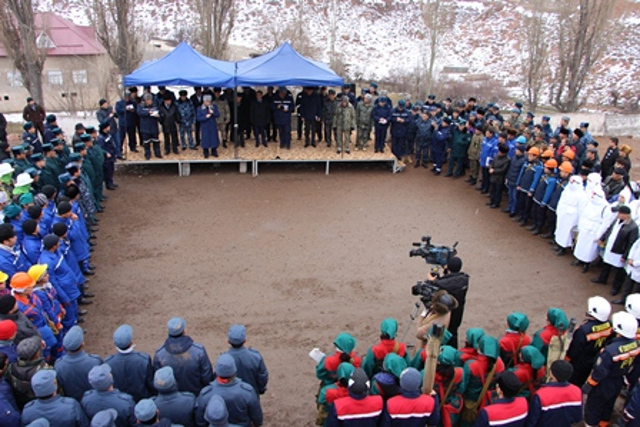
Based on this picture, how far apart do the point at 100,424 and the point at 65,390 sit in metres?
1.30

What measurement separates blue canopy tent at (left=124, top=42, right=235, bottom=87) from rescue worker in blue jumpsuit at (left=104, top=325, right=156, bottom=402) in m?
8.18

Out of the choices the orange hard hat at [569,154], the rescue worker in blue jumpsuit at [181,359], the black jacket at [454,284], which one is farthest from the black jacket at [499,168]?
the rescue worker in blue jumpsuit at [181,359]

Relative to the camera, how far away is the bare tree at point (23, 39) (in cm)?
1388

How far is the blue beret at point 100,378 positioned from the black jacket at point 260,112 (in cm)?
968

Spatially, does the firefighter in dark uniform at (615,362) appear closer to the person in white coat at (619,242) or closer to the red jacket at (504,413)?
the red jacket at (504,413)

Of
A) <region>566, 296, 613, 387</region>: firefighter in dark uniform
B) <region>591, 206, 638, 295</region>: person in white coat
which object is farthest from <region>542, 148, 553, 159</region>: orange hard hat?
<region>566, 296, 613, 387</region>: firefighter in dark uniform

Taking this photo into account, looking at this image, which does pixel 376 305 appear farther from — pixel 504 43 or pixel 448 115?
pixel 504 43

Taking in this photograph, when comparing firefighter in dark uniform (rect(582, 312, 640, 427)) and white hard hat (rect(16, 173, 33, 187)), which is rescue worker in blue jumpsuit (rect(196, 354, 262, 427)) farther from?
white hard hat (rect(16, 173, 33, 187))

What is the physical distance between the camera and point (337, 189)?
1202 centimetres

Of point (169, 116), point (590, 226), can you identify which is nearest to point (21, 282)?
point (169, 116)

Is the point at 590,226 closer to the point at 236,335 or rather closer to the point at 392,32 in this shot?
the point at 236,335

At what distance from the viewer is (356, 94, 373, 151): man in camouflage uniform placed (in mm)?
13031

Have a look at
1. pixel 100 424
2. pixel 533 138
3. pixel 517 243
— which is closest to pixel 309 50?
pixel 533 138

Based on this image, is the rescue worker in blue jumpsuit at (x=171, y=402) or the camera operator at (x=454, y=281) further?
the camera operator at (x=454, y=281)
